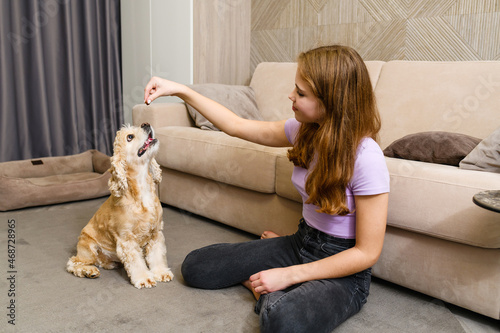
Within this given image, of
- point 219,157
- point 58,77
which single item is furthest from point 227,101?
point 58,77

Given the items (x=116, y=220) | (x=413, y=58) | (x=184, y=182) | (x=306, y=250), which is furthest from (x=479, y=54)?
(x=116, y=220)

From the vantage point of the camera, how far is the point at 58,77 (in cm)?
358

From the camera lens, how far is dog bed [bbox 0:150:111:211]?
2.53 meters

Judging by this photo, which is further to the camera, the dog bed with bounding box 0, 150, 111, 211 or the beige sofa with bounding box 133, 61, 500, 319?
the dog bed with bounding box 0, 150, 111, 211

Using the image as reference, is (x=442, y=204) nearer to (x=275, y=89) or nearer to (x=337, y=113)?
(x=337, y=113)

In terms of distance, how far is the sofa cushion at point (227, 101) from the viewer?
2.63 m

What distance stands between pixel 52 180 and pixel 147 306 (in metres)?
1.73

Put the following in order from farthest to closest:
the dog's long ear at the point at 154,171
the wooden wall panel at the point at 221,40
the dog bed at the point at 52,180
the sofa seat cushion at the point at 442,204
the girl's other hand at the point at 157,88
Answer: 1. the wooden wall panel at the point at 221,40
2. the dog bed at the point at 52,180
3. the dog's long ear at the point at 154,171
4. the girl's other hand at the point at 157,88
5. the sofa seat cushion at the point at 442,204

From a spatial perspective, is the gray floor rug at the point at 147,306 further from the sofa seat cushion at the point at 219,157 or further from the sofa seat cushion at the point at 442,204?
the sofa seat cushion at the point at 219,157

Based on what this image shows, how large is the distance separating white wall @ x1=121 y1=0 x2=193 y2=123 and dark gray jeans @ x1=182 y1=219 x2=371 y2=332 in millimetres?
1942

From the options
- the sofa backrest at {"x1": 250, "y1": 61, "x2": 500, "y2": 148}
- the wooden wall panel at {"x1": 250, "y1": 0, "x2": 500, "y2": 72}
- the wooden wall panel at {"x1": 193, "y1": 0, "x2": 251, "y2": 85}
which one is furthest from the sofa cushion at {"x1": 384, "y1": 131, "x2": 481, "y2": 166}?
the wooden wall panel at {"x1": 193, "y1": 0, "x2": 251, "y2": 85}

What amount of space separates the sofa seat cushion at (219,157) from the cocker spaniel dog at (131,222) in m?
0.45

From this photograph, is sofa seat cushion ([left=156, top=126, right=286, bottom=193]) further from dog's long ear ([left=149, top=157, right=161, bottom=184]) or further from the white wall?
the white wall

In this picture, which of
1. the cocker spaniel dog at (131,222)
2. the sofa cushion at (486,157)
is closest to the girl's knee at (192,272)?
the cocker spaniel dog at (131,222)
